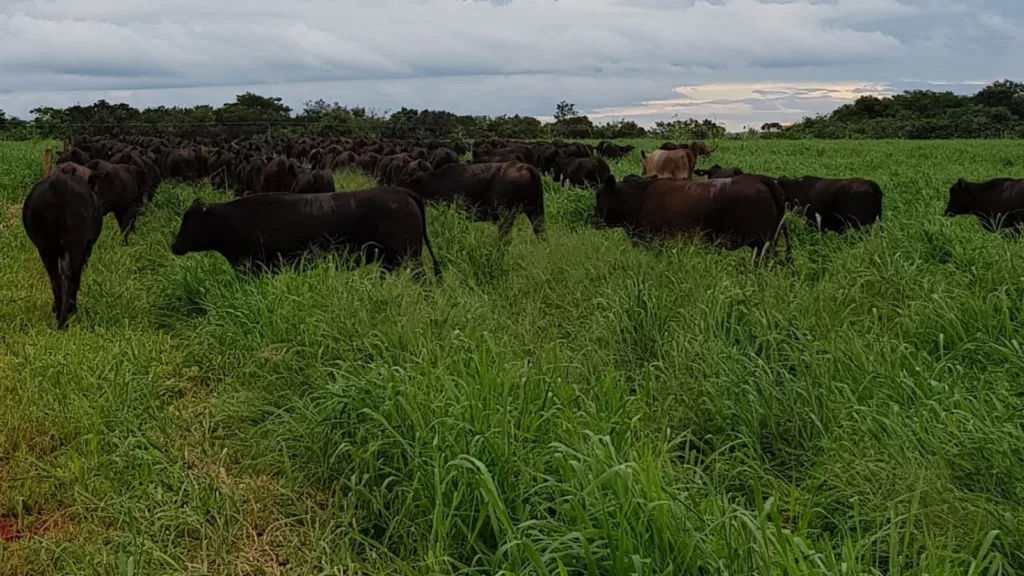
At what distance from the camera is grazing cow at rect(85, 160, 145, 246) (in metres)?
9.43

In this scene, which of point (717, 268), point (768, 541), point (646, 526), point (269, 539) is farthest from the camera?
point (717, 268)

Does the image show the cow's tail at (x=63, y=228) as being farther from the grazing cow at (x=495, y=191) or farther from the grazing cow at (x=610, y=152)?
the grazing cow at (x=610, y=152)

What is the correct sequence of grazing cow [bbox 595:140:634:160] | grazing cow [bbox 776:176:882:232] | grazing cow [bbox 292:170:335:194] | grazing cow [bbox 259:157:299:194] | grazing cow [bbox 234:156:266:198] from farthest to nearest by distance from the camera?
grazing cow [bbox 595:140:634:160], grazing cow [bbox 234:156:266:198], grazing cow [bbox 259:157:299:194], grazing cow [bbox 292:170:335:194], grazing cow [bbox 776:176:882:232]

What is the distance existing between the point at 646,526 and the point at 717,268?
4407 mm

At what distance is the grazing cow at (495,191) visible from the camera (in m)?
9.89

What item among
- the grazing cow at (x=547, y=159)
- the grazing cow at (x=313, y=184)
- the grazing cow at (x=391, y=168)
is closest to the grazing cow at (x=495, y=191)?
the grazing cow at (x=313, y=184)

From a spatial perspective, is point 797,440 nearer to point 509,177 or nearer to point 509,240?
point 509,240

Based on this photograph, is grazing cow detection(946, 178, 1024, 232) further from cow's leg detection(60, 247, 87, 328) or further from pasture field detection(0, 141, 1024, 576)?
cow's leg detection(60, 247, 87, 328)

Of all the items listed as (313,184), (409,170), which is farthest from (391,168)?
(313,184)

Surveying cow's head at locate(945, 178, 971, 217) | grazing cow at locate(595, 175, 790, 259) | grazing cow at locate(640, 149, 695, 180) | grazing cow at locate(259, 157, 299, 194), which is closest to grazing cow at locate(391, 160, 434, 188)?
grazing cow at locate(259, 157, 299, 194)

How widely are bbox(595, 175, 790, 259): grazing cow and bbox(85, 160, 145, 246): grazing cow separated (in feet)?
19.1

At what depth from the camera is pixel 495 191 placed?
9.99 metres

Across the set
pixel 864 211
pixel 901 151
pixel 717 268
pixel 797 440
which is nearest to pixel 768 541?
pixel 797 440

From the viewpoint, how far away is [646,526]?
2.52 m
